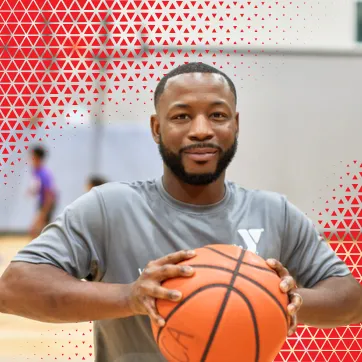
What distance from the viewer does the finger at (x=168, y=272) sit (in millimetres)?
1545

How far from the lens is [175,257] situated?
1599 mm

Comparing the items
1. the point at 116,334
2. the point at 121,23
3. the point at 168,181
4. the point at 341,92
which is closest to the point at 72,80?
the point at 121,23

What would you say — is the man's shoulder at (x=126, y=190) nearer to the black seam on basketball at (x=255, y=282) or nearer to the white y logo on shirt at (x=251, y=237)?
the white y logo on shirt at (x=251, y=237)

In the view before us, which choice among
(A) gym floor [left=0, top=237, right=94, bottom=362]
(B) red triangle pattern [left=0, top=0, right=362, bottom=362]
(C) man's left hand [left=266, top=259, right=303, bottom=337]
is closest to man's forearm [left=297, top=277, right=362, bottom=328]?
(C) man's left hand [left=266, top=259, right=303, bottom=337]

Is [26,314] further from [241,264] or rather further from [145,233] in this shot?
[241,264]

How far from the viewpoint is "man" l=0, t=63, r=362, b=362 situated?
1.81 meters

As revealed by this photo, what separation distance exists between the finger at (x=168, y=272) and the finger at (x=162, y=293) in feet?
0.09

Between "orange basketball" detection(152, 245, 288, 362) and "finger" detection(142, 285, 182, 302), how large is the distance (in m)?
0.02

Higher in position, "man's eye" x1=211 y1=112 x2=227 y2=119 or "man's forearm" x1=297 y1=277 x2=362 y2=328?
"man's eye" x1=211 y1=112 x2=227 y2=119

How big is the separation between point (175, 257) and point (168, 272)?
6 centimetres

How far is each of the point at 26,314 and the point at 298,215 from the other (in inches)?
36.9

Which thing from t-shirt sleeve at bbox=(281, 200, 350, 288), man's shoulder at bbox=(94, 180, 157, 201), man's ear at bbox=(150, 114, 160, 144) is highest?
man's ear at bbox=(150, 114, 160, 144)

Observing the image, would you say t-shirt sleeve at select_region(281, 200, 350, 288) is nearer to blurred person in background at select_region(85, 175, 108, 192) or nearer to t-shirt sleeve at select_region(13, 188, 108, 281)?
t-shirt sleeve at select_region(13, 188, 108, 281)

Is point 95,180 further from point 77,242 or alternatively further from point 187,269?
point 187,269
